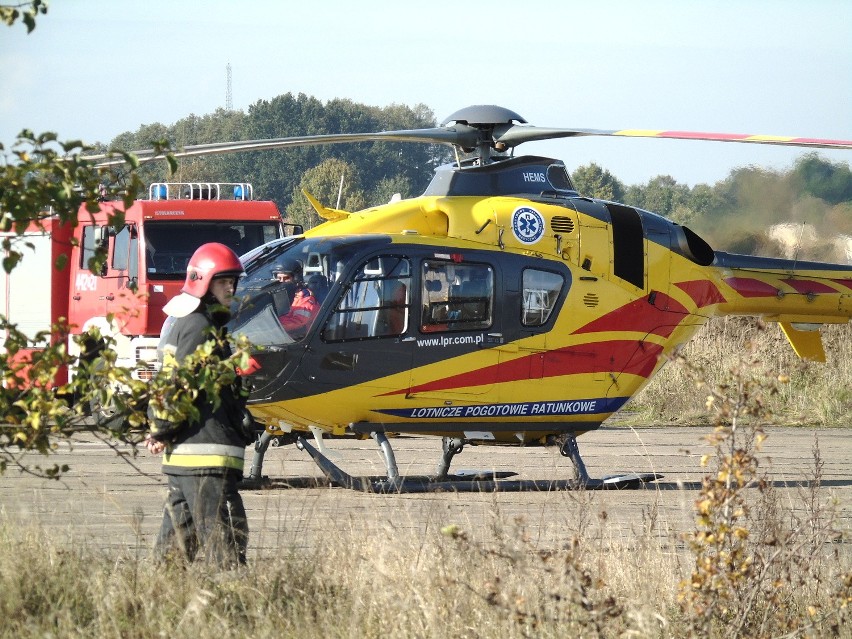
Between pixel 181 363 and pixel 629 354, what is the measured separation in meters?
6.86

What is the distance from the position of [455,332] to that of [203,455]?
5.12m

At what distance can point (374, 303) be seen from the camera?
10.8m

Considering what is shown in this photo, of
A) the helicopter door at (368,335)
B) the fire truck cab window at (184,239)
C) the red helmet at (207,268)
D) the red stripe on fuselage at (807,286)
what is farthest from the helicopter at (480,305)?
the fire truck cab window at (184,239)

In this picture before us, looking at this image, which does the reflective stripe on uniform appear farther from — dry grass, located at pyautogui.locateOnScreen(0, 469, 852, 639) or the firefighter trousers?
dry grass, located at pyautogui.locateOnScreen(0, 469, 852, 639)

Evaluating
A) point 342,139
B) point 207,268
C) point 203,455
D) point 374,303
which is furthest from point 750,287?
point 203,455

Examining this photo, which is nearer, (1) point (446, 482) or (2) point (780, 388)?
(1) point (446, 482)

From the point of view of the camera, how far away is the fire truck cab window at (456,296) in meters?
10.9

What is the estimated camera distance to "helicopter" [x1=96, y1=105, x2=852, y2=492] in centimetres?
1056

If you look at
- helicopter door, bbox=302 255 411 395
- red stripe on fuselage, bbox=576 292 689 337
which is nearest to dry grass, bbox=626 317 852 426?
red stripe on fuselage, bbox=576 292 689 337

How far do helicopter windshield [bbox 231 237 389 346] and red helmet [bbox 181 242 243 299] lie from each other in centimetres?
386

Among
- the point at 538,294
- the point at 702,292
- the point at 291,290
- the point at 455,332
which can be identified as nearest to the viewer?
the point at 291,290

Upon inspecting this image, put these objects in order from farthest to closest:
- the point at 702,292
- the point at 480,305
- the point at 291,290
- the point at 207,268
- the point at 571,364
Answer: the point at 702,292
the point at 571,364
the point at 480,305
the point at 291,290
the point at 207,268

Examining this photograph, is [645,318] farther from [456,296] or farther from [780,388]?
[780,388]

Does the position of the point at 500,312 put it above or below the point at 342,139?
below
